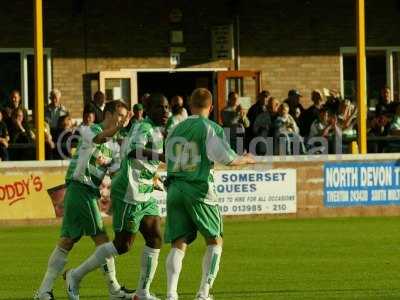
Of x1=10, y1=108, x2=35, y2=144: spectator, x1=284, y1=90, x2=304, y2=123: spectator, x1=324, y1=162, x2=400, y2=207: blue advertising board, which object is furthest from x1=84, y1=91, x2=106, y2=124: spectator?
x1=324, y1=162, x2=400, y2=207: blue advertising board

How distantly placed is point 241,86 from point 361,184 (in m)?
5.69

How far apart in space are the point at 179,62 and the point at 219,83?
1021 millimetres

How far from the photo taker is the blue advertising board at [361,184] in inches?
949

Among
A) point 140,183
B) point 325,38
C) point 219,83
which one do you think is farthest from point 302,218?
point 140,183

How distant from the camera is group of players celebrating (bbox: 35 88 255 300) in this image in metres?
12.2

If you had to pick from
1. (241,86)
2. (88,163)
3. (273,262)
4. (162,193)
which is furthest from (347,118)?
(88,163)

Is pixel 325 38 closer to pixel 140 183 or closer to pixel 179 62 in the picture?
pixel 179 62

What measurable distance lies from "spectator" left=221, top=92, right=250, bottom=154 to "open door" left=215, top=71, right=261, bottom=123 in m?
3.26

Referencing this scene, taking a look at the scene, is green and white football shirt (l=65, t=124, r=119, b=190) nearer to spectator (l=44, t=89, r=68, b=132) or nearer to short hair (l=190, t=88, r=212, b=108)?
short hair (l=190, t=88, r=212, b=108)

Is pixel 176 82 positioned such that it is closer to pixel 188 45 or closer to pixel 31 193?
pixel 188 45

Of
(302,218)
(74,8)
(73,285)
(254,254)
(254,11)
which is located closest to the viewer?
(73,285)

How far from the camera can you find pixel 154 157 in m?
12.9

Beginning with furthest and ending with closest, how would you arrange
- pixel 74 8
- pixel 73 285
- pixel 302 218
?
1. pixel 74 8
2. pixel 302 218
3. pixel 73 285

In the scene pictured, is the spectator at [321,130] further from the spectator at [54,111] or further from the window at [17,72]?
the window at [17,72]
